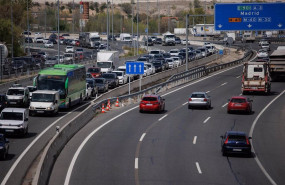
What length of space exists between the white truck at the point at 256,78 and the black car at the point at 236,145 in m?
26.0

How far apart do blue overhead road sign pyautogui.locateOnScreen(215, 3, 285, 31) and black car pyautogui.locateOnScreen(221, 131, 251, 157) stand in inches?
1261

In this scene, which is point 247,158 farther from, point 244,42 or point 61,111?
point 244,42

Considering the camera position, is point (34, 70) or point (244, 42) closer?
point (34, 70)

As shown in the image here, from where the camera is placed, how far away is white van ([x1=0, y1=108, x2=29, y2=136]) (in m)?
34.6

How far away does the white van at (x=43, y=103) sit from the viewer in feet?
141

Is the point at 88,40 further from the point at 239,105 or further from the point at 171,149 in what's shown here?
the point at 171,149

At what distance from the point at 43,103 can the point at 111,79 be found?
2031cm

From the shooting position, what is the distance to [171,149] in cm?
3325

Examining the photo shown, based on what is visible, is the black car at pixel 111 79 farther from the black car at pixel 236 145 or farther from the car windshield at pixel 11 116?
the black car at pixel 236 145

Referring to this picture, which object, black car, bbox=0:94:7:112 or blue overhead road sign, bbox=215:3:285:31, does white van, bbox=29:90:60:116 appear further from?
blue overhead road sign, bbox=215:3:285:31

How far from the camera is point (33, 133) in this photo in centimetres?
3688

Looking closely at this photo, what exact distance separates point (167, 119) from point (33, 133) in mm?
10465

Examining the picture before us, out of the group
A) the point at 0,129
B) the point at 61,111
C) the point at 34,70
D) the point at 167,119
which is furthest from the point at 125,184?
the point at 34,70

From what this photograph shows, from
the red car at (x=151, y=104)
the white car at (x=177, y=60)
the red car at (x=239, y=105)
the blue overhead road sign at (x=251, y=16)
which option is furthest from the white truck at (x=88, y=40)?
the red car at (x=239, y=105)
